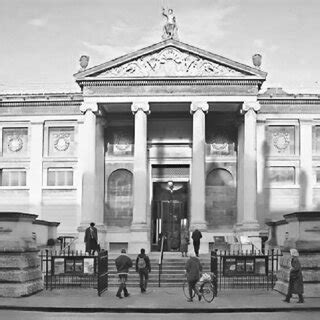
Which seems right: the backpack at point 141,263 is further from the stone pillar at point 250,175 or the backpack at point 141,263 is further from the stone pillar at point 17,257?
the stone pillar at point 250,175

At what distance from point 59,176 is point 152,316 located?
27.5m

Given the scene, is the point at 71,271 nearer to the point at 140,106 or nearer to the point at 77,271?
the point at 77,271

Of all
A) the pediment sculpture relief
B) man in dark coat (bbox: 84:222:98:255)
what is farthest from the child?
the pediment sculpture relief

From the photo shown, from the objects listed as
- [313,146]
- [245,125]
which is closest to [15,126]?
[245,125]

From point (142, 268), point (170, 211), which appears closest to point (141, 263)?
point (142, 268)

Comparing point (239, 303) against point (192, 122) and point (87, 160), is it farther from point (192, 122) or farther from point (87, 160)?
point (192, 122)

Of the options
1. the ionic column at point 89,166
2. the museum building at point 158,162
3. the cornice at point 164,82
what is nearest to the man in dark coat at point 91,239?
the ionic column at point 89,166

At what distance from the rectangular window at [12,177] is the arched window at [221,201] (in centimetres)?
1190

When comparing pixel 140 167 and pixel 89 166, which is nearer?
pixel 140 167

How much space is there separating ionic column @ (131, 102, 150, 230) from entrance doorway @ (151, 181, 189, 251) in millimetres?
3868

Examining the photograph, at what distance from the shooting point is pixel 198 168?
1678 inches

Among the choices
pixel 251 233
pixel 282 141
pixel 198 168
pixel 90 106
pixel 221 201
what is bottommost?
pixel 251 233

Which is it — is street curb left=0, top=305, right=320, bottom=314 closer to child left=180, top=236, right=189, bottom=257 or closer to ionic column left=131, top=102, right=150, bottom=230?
child left=180, top=236, right=189, bottom=257

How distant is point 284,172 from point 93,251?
17.8m
